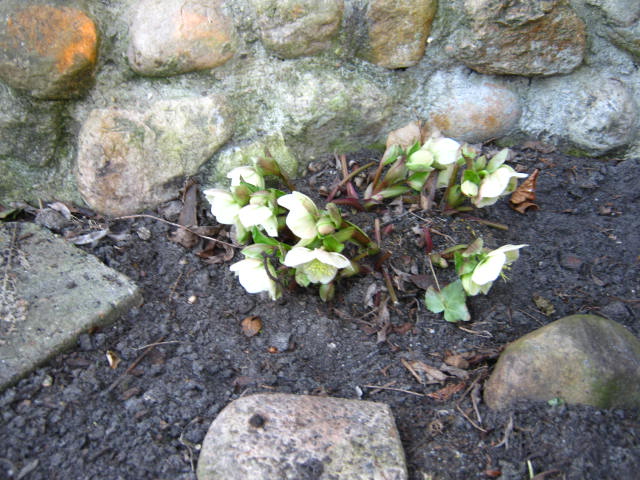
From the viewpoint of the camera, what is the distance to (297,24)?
1.67m

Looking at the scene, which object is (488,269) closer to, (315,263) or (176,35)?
(315,263)

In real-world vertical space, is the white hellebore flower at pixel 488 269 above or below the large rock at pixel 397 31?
below

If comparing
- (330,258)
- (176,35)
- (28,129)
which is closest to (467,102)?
(330,258)

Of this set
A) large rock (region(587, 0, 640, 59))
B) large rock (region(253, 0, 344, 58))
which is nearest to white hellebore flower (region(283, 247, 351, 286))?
large rock (region(253, 0, 344, 58))

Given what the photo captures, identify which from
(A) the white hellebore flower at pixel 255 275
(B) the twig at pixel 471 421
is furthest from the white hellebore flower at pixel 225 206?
(B) the twig at pixel 471 421

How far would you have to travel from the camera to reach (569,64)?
1788 mm

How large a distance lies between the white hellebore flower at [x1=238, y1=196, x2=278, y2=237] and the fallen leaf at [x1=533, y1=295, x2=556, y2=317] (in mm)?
739

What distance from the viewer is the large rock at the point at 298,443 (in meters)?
1.10

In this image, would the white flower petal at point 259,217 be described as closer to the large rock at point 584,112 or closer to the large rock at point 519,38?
the large rock at point 519,38

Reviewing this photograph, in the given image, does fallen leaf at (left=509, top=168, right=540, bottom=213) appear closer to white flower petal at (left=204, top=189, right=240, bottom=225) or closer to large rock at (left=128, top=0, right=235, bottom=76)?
white flower petal at (left=204, top=189, right=240, bottom=225)

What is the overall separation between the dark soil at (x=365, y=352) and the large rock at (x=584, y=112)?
0.07 metres

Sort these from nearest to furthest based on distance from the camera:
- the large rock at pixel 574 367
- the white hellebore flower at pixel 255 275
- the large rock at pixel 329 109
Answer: the large rock at pixel 574 367
the white hellebore flower at pixel 255 275
the large rock at pixel 329 109

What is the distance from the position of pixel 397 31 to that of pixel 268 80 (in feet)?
1.40

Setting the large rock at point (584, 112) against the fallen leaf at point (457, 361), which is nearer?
the fallen leaf at point (457, 361)
